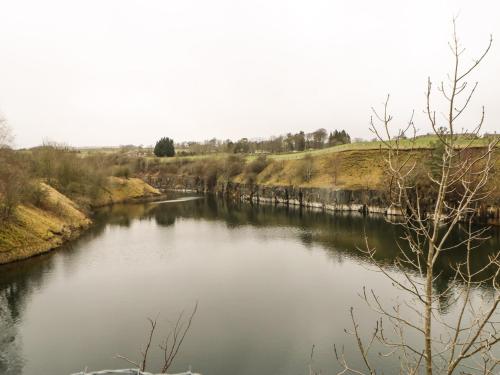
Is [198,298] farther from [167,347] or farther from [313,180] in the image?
[313,180]

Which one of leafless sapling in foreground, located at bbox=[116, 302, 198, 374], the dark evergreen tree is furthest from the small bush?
leafless sapling in foreground, located at bbox=[116, 302, 198, 374]

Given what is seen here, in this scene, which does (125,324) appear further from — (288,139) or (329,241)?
(288,139)

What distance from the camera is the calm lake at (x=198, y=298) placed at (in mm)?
16219

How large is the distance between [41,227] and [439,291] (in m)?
33.7

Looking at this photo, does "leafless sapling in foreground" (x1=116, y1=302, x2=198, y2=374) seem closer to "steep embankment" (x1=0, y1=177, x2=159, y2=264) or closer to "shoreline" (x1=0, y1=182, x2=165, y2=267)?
"shoreline" (x1=0, y1=182, x2=165, y2=267)

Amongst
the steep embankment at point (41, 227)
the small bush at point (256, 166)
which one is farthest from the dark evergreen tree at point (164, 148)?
the steep embankment at point (41, 227)

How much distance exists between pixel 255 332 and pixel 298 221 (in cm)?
3386

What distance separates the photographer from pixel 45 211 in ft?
134

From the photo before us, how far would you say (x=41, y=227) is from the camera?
36.3 metres

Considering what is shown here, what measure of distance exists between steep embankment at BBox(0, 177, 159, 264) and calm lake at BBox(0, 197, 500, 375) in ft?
5.13

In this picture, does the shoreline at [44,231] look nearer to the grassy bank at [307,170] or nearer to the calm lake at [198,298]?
the calm lake at [198,298]

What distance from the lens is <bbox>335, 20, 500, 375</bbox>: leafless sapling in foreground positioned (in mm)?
3682

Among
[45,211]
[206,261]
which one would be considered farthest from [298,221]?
[45,211]

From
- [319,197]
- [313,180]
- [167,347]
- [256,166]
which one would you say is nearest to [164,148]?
[256,166]
